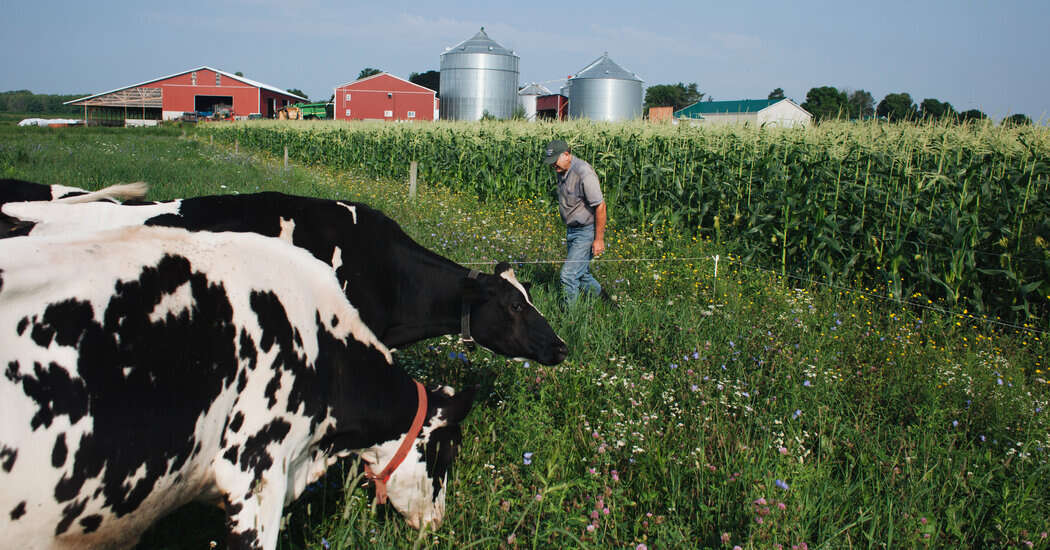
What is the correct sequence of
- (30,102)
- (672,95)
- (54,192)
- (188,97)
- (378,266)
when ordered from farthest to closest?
(30,102)
(672,95)
(188,97)
(54,192)
(378,266)

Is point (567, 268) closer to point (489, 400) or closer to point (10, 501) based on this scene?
point (489, 400)

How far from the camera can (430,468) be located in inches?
129

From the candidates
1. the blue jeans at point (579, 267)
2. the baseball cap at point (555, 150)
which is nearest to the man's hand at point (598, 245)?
the blue jeans at point (579, 267)

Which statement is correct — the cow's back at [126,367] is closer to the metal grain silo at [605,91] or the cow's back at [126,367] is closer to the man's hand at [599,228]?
the man's hand at [599,228]

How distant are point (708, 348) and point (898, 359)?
159cm

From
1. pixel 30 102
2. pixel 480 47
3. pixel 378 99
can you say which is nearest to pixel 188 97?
pixel 378 99

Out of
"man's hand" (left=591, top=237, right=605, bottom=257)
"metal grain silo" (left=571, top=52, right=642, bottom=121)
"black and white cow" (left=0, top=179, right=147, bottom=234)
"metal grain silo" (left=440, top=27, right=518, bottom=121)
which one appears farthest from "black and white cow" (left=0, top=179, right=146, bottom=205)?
"metal grain silo" (left=440, top=27, right=518, bottom=121)

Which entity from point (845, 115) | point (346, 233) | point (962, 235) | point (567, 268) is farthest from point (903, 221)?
point (346, 233)

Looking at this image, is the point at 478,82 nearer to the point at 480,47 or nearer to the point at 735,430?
the point at 480,47

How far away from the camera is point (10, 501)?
6.31ft

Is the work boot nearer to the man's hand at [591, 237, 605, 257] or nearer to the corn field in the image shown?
the man's hand at [591, 237, 605, 257]

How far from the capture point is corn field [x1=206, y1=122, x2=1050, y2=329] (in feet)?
24.7

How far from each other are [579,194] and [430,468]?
4.40 metres

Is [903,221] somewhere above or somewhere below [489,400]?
above
